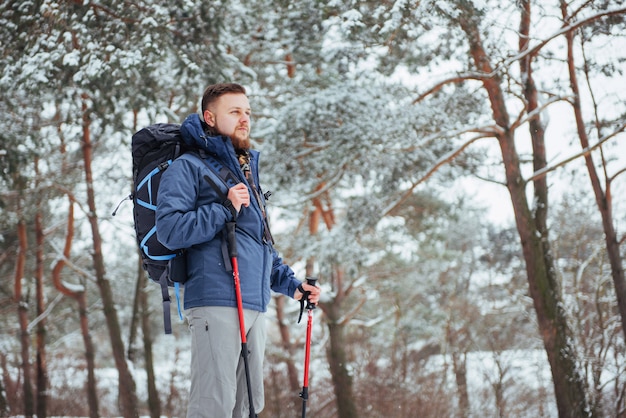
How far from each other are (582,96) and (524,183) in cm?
151

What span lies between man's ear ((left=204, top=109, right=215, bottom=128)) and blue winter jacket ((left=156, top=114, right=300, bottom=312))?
0.10 m

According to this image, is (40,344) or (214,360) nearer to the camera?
(214,360)

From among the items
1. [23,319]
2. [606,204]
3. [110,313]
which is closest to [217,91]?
[606,204]

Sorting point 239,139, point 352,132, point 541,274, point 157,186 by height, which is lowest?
point 157,186

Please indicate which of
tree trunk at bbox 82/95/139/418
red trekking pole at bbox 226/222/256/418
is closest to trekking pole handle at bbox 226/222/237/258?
red trekking pole at bbox 226/222/256/418

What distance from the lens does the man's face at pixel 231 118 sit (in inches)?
95.4

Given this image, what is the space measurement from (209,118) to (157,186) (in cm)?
39

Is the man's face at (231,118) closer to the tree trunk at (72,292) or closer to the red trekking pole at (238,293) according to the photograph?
the red trekking pole at (238,293)

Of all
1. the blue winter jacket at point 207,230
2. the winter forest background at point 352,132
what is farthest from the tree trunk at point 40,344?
the blue winter jacket at point 207,230

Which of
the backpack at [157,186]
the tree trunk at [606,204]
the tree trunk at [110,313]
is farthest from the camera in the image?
the tree trunk at [110,313]

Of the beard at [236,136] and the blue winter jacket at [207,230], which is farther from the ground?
the beard at [236,136]

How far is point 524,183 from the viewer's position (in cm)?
804

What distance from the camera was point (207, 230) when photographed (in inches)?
83.6

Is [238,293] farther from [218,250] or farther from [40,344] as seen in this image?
[40,344]
